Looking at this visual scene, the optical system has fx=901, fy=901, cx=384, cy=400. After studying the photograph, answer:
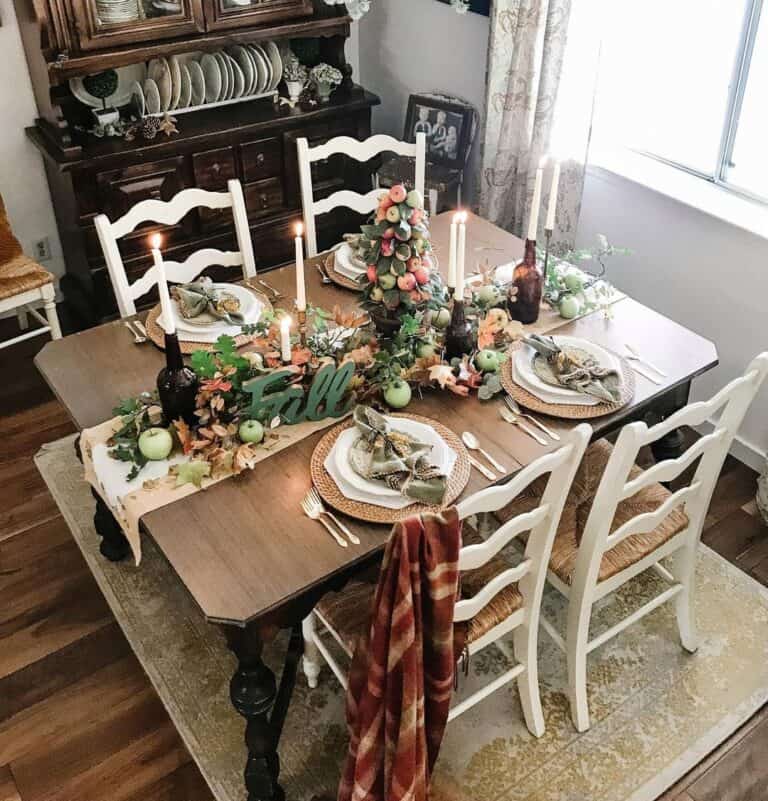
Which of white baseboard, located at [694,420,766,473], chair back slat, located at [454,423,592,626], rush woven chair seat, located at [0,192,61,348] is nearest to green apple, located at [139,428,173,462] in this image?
chair back slat, located at [454,423,592,626]

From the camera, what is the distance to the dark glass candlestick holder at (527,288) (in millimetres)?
2195

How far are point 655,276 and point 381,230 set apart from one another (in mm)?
1399

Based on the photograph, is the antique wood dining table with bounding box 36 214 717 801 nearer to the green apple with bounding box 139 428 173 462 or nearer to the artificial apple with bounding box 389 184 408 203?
the green apple with bounding box 139 428 173 462

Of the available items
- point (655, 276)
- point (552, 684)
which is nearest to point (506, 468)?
point (552, 684)

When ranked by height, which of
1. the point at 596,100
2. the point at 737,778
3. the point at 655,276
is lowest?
the point at 737,778

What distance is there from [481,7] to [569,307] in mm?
1506

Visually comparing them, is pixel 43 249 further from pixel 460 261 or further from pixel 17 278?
pixel 460 261

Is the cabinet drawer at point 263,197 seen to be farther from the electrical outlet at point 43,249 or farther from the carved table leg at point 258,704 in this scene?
the carved table leg at point 258,704

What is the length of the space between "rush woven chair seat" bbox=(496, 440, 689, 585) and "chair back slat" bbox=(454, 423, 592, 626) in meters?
0.16

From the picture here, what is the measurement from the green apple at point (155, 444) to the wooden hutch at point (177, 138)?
62.4 inches

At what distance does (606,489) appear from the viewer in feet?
5.82

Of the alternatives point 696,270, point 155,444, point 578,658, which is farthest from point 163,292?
point 696,270

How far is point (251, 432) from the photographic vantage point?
6.02 feet

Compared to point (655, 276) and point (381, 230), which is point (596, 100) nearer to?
point (655, 276)
